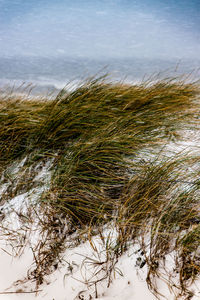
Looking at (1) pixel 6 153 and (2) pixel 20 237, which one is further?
(1) pixel 6 153

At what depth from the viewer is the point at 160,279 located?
116 cm

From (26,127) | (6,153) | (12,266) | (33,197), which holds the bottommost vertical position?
(12,266)

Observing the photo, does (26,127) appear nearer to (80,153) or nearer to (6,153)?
(6,153)

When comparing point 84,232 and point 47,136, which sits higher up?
point 47,136

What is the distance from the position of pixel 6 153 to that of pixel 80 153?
699 mm

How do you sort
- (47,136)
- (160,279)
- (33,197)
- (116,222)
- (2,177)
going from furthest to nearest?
(47,136) < (2,177) < (33,197) < (116,222) < (160,279)

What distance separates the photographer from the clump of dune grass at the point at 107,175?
1.26 metres

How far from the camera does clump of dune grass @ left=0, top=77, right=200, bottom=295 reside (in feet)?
4.14

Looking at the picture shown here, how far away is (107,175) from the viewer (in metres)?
1.57

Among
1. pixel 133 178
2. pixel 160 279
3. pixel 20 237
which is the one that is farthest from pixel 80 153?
pixel 160 279

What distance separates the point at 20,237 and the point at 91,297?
1.80 feet

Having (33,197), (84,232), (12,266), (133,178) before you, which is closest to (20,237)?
(12,266)

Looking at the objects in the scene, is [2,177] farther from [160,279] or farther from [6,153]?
[160,279]

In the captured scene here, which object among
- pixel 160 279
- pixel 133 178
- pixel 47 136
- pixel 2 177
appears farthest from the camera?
pixel 47 136
